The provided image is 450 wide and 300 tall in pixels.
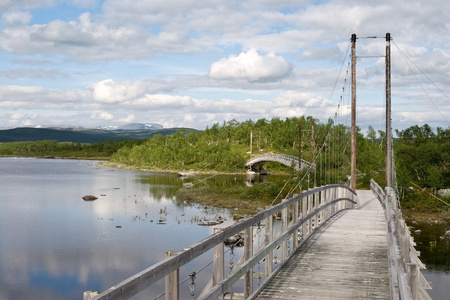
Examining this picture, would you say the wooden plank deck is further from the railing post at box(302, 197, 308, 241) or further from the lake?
the lake

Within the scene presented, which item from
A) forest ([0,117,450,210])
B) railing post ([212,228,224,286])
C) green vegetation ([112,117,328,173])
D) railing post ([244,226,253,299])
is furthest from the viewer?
green vegetation ([112,117,328,173])

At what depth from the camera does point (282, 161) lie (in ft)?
279

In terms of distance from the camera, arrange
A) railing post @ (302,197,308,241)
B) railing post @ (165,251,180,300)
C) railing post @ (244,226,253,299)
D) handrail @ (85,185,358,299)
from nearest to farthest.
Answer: handrail @ (85,185,358,299), railing post @ (165,251,180,300), railing post @ (244,226,253,299), railing post @ (302,197,308,241)

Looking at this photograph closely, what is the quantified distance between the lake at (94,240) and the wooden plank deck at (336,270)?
456cm

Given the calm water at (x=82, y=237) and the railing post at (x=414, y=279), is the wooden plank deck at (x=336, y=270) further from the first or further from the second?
the calm water at (x=82, y=237)

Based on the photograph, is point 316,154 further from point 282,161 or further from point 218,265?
point 218,265

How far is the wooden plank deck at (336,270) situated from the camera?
29.4ft

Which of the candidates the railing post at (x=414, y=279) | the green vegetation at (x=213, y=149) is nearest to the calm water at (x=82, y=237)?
the railing post at (x=414, y=279)

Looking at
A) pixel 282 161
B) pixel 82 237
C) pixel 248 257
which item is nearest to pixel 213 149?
pixel 282 161

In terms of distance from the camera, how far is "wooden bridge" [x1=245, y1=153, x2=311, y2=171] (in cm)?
7400

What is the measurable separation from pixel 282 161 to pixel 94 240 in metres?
53.9

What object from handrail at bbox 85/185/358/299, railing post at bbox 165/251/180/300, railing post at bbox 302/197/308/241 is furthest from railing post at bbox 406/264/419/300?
railing post at bbox 302/197/308/241

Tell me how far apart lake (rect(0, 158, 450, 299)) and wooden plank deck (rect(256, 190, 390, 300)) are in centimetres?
456

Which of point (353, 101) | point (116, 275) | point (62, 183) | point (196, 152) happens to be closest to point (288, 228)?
point (116, 275)
